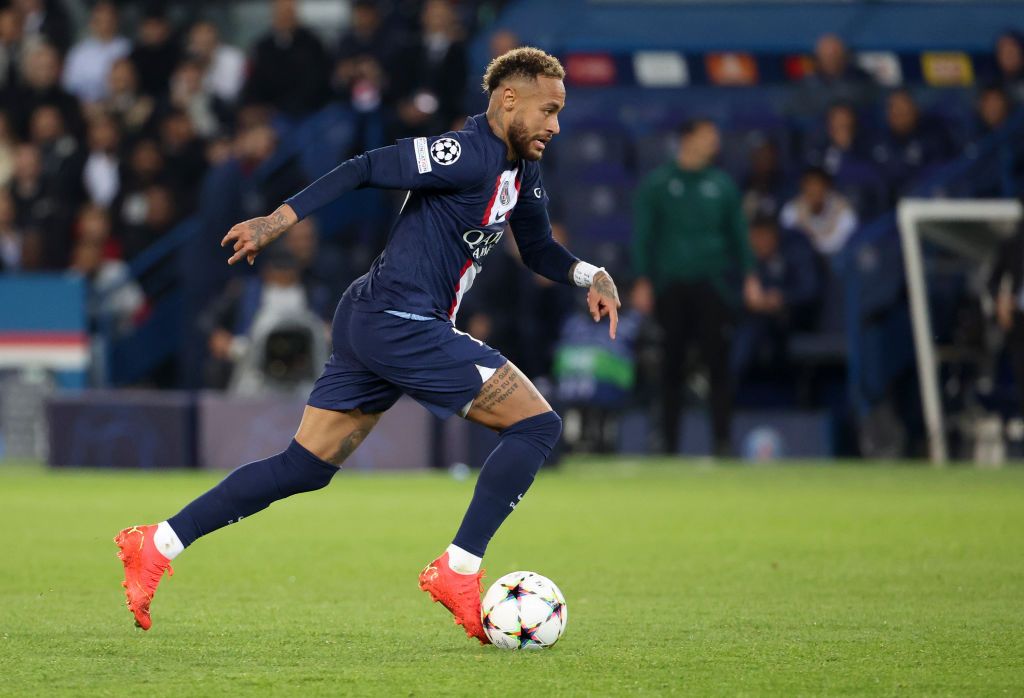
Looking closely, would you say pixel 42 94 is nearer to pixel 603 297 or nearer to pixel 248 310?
pixel 248 310

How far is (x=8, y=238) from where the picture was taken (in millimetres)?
18000

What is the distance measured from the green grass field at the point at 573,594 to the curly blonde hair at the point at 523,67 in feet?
5.98

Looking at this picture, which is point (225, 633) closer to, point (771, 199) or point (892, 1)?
point (771, 199)

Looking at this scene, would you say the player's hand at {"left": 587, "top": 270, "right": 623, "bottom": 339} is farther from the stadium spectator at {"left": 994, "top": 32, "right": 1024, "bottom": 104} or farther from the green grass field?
the stadium spectator at {"left": 994, "top": 32, "right": 1024, "bottom": 104}

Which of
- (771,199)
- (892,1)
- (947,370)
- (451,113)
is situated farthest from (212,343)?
(892,1)

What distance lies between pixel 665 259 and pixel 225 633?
9.01m

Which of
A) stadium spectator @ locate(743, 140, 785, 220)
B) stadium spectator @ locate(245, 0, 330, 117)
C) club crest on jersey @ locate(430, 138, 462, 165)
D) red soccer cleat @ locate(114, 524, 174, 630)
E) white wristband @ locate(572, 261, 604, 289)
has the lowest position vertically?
red soccer cleat @ locate(114, 524, 174, 630)

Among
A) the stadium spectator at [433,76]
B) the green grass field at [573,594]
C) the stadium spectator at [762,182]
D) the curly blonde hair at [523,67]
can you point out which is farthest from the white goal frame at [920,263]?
the curly blonde hair at [523,67]

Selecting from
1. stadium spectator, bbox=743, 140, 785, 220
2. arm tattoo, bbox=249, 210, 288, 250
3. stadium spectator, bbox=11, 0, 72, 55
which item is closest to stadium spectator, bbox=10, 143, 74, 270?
stadium spectator, bbox=11, 0, 72, 55

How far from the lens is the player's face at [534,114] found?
5.85m

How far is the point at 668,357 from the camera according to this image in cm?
1445

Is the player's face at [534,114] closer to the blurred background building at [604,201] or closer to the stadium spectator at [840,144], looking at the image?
the blurred background building at [604,201]

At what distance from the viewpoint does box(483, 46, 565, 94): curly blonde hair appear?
5.89 metres

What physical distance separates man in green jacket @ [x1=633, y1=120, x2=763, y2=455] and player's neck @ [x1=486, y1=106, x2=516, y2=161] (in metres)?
8.24
